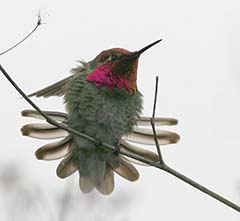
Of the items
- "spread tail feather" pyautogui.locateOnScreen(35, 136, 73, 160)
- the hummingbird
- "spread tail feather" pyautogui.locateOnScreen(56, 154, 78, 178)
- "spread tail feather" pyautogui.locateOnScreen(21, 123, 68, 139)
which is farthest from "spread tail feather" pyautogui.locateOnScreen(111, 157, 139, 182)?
"spread tail feather" pyautogui.locateOnScreen(21, 123, 68, 139)

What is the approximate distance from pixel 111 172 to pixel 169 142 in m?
1.00

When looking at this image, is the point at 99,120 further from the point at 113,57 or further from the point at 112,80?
the point at 113,57

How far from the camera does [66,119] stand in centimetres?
604

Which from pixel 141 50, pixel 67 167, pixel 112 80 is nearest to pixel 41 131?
pixel 67 167

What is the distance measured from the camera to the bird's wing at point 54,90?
6.22 m

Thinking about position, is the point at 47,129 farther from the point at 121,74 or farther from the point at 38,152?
the point at 121,74

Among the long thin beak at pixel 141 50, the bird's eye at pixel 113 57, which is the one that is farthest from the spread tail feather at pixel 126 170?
the long thin beak at pixel 141 50

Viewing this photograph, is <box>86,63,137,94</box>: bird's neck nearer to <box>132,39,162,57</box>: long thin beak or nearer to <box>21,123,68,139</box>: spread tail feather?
<box>132,39,162,57</box>: long thin beak

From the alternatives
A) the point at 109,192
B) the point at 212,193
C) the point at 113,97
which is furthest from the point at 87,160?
the point at 212,193

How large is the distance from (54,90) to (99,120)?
0.84 metres

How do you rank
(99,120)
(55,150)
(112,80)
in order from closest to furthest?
(99,120) → (112,80) → (55,150)

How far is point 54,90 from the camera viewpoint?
21.1 feet

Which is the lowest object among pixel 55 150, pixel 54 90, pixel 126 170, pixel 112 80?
pixel 126 170

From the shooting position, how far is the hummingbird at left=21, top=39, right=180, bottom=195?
5828 mm
